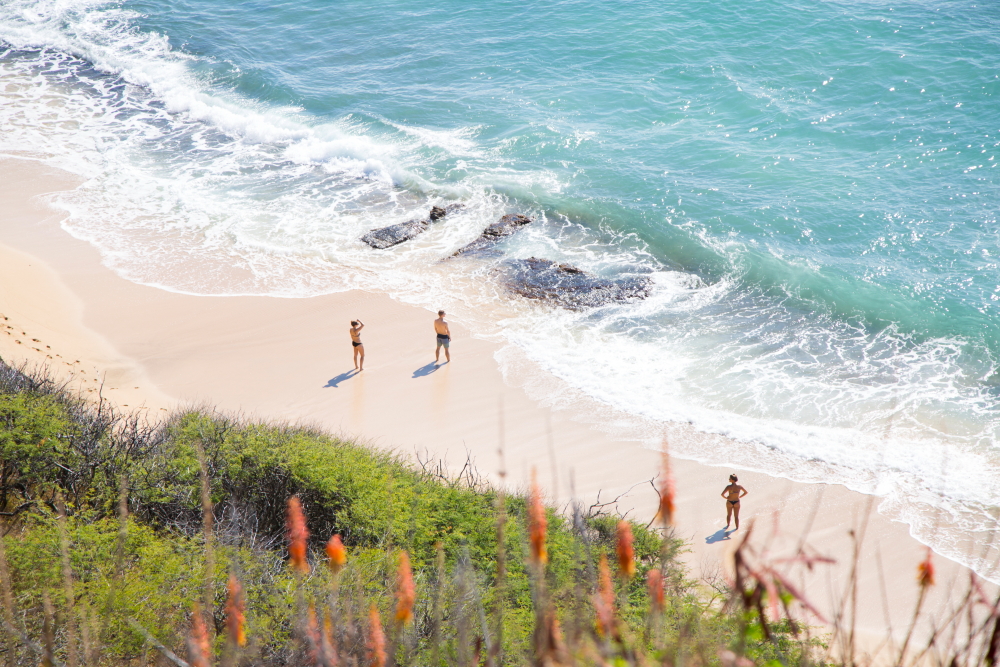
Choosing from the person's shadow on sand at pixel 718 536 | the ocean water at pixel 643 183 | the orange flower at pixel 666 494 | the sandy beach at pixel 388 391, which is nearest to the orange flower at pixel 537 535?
the orange flower at pixel 666 494

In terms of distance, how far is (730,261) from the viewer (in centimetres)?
1823

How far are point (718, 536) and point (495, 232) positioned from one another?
11368mm

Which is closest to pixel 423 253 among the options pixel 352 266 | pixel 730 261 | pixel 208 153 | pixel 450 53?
pixel 352 266

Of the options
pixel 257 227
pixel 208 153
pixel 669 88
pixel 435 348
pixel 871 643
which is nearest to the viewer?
pixel 871 643

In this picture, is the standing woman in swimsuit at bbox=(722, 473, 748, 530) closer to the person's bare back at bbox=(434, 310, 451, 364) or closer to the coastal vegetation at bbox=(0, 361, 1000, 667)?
the coastal vegetation at bbox=(0, 361, 1000, 667)

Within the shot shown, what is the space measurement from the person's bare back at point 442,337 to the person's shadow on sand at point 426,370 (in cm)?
10

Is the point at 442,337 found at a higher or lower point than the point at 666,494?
lower

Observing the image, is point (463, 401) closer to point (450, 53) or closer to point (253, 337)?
point (253, 337)

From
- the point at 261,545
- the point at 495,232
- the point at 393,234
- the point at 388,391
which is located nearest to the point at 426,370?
the point at 388,391

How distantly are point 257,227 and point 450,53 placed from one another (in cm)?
1551

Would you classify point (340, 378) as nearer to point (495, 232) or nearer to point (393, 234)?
point (393, 234)

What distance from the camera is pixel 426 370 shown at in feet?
46.8

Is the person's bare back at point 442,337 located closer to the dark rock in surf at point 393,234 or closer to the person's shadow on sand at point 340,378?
the person's shadow on sand at point 340,378

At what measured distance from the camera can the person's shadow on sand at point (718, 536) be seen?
10.3 metres
